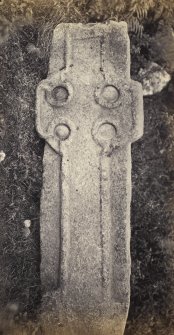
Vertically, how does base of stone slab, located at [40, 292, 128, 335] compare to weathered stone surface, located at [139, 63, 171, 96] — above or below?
below

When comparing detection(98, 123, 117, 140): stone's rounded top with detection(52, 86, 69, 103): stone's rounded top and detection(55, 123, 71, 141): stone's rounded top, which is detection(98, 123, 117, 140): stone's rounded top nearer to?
detection(55, 123, 71, 141): stone's rounded top

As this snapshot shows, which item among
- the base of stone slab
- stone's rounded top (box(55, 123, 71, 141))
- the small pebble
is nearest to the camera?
the base of stone slab

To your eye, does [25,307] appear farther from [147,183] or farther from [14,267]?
[147,183]

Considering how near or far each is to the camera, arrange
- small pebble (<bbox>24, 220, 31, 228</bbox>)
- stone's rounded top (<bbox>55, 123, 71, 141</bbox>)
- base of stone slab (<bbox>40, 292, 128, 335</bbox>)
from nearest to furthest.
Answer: base of stone slab (<bbox>40, 292, 128, 335</bbox>) → stone's rounded top (<bbox>55, 123, 71, 141</bbox>) → small pebble (<bbox>24, 220, 31, 228</bbox>)

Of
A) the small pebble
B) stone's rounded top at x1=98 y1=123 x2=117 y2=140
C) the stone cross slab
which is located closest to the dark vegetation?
the small pebble

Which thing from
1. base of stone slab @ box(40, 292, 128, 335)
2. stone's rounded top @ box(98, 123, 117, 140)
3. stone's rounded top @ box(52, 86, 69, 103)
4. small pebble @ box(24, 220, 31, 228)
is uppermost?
stone's rounded top @ box(52, 86, 69, 103)

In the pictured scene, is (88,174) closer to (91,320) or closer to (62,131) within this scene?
(62,131)

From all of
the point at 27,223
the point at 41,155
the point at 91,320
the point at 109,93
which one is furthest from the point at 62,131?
the point at 91,320

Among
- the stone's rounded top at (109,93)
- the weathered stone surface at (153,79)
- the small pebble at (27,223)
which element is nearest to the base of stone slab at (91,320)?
the small pebble at (27,223)

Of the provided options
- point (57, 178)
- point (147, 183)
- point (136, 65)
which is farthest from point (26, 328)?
point (136, 65)

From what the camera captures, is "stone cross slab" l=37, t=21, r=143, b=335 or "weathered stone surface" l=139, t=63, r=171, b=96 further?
"weathered stone surface" l=139, t=63, r=171, b=96
